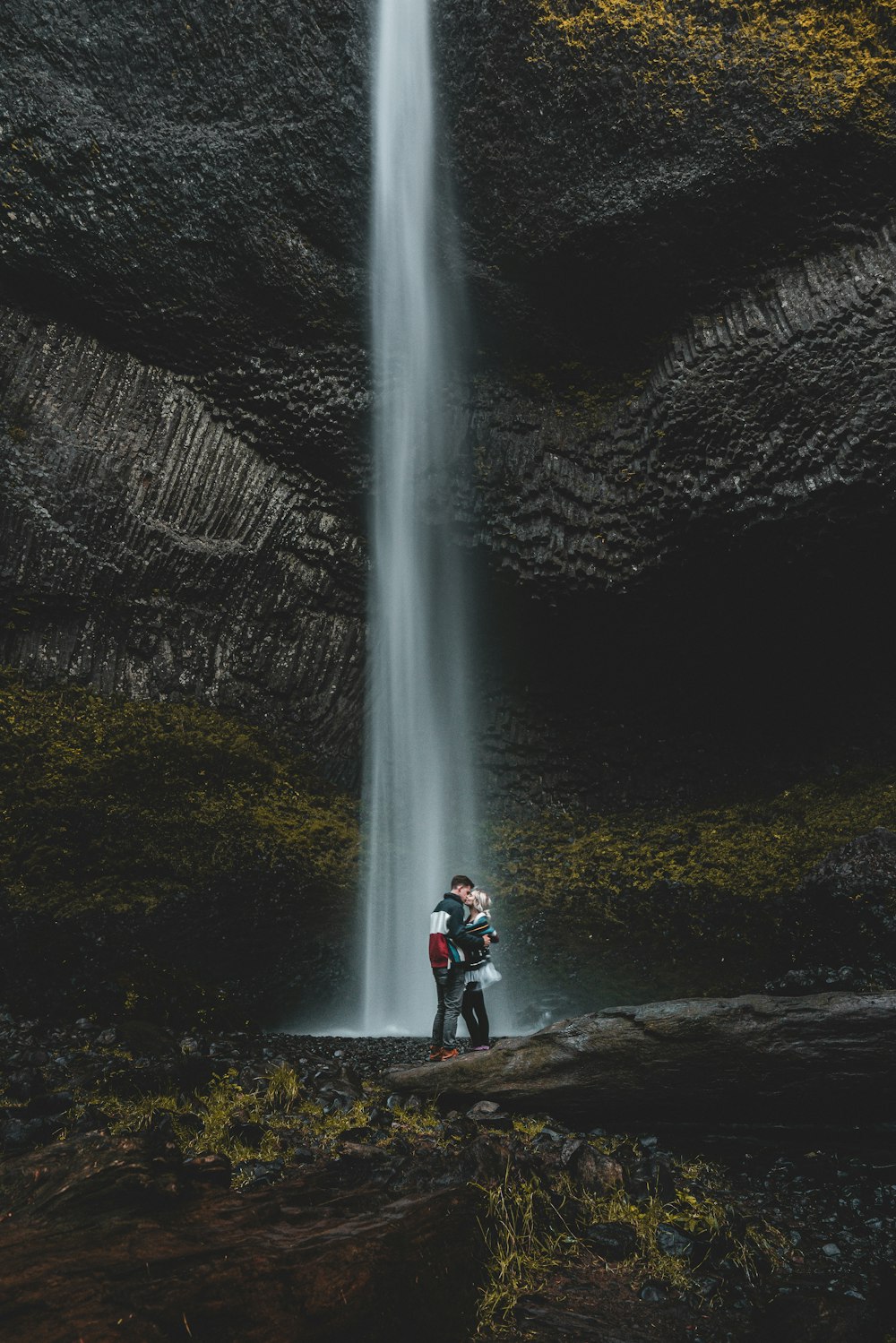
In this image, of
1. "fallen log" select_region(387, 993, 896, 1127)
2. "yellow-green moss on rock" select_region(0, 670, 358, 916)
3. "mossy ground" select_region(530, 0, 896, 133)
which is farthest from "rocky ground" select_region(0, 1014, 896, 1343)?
"mossy ground" select_region(530, 0, 896, 133)

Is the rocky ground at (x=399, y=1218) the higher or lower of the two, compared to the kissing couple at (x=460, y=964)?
lower

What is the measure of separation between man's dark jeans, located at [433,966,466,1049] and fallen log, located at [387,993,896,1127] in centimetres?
88

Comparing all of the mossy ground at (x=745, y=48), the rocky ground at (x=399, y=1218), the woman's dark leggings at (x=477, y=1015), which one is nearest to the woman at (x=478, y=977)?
the woman's dark leggings at (x=477, y=1015)

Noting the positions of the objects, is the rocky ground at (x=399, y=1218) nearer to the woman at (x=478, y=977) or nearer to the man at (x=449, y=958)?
the man at (x=449, y=958)

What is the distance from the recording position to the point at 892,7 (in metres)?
11.0

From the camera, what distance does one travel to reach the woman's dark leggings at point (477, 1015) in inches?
280

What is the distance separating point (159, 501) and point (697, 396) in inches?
279

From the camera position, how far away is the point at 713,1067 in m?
5.71

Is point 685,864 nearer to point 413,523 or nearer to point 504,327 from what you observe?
point 413,523

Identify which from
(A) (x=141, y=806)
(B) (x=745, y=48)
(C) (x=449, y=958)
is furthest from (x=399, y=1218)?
(B) (x=745, y=48)

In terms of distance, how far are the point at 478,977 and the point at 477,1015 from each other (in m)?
0.45

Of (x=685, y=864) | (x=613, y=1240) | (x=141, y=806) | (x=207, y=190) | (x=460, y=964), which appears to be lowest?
(x=613, y=1240)

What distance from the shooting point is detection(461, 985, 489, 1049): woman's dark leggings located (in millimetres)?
7105

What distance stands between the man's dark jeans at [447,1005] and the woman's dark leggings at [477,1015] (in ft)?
0.23
